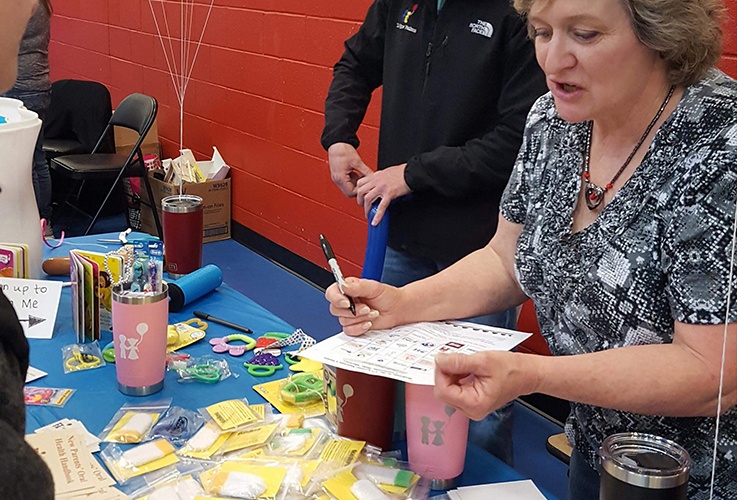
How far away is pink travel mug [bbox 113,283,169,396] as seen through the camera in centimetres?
135

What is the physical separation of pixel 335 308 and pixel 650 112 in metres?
0.59

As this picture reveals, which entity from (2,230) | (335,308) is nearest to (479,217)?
(335,308)

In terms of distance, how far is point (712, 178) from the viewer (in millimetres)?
1037

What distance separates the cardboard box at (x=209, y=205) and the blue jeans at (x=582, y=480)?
3.50m

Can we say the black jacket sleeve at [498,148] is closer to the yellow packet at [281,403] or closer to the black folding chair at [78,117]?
the yellow packet at [281,403]

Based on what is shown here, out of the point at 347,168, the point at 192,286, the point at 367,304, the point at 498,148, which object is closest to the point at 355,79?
the point at 347,168

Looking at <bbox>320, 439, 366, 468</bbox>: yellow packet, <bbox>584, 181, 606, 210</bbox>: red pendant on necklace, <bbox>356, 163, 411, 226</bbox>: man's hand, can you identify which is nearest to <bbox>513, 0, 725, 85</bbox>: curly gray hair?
<bbox>584, 181, 606, 210</bbox>: red pendant on necklace

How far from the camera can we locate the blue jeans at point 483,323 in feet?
4.45

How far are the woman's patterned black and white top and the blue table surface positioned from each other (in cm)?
20

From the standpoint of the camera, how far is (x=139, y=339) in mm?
1360

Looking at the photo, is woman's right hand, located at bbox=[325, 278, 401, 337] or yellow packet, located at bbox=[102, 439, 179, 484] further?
woman's right hand, located at bbox=[325, 278, 401, 337]

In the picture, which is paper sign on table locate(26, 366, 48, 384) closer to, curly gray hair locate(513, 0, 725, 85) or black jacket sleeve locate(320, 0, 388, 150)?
black jacket sleeve locate(320, 0, 388, 150)

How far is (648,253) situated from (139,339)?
841 mm

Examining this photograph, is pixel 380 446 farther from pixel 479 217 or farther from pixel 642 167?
pixel 479 217
